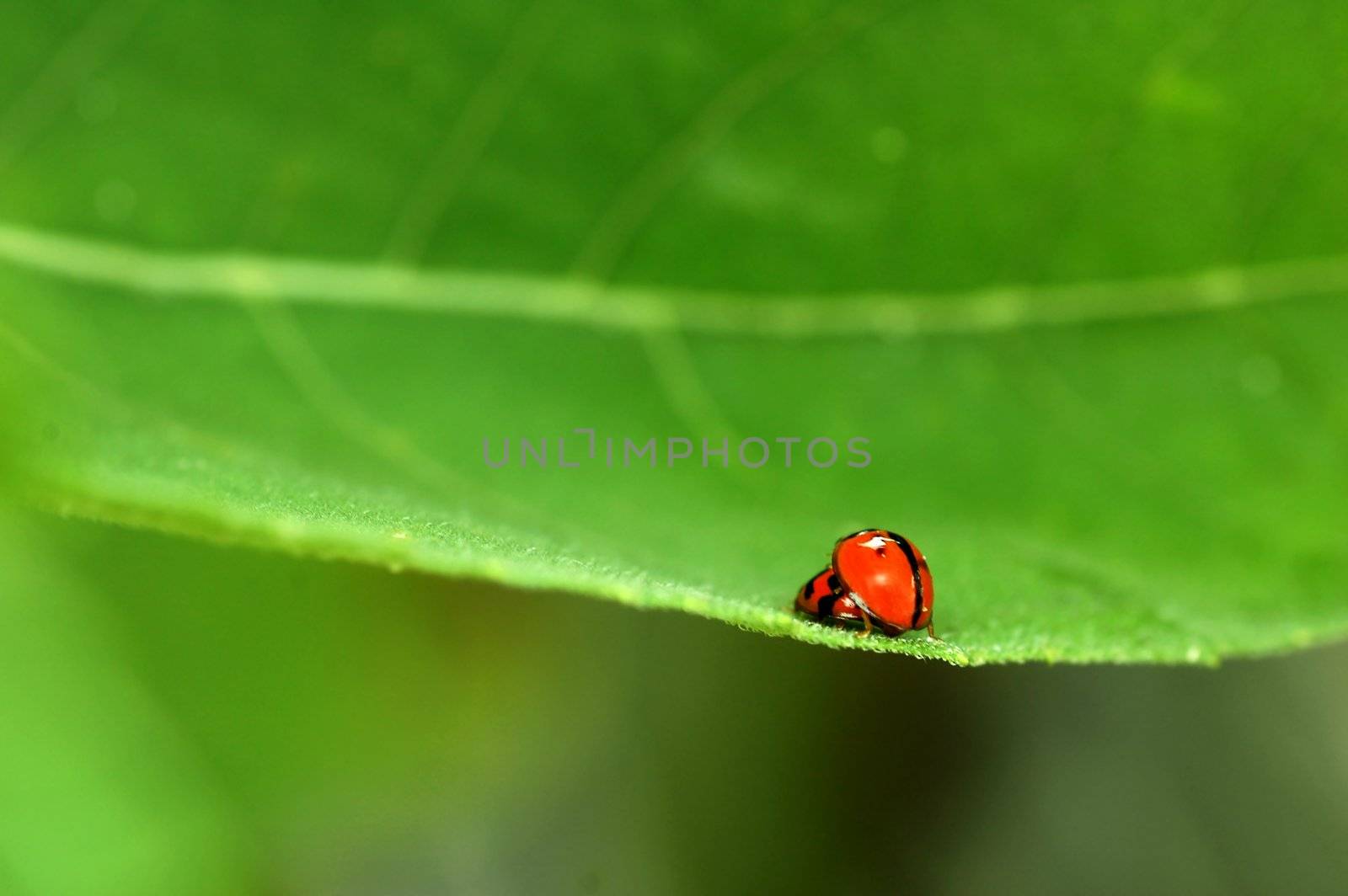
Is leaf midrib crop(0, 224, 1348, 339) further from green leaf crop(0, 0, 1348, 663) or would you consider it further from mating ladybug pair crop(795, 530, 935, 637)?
mating ladybug pair crop(795, 530, 935, 637)

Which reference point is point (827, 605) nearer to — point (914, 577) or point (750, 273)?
point (914, 577)

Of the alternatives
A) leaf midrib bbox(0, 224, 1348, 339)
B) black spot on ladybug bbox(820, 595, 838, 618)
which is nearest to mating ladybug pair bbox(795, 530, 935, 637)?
black spot on ladybug bbox(820, 595, 838, 618)

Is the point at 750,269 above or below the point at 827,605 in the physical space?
above

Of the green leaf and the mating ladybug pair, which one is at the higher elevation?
the green leaf

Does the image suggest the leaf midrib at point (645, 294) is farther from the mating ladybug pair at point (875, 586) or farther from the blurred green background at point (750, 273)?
the mating ladybug pair at point (875, 586)

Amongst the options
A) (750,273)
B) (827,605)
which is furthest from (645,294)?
(827,605)

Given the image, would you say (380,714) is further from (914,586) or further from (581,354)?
(914,586)

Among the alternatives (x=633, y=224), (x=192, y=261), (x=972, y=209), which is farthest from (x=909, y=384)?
(x=192, y=261)
